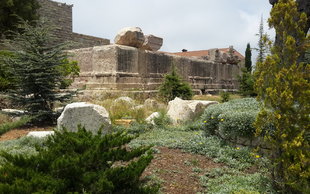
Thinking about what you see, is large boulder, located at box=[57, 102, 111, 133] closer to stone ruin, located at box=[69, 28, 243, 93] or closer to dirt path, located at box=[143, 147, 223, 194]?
dirt path, located at box=[143, 147, 223, 194]

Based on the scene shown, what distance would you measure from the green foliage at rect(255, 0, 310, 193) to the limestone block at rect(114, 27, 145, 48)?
312 inches

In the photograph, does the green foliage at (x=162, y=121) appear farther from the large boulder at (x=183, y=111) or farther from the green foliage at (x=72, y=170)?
the green foliage at (x=72, y=170)

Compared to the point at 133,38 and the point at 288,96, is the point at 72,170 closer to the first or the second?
the point at 288,96

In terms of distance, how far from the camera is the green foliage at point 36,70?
23.8 ft

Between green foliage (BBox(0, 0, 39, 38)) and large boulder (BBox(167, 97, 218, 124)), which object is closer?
large boulder (BBox(167, 97, 218, 124))

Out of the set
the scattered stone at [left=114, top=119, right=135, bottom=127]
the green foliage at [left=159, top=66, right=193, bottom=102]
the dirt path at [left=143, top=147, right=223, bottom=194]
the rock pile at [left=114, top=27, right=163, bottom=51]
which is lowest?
the dirt path at [left=143, top=147, right=223, bottom=194]

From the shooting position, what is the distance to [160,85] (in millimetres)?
11938

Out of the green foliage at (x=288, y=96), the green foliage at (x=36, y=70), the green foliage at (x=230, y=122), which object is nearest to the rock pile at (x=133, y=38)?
the green foliage at (x=36, y=70)

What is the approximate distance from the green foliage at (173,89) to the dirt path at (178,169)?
6499 millimetres

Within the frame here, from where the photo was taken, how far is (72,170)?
6.65ft

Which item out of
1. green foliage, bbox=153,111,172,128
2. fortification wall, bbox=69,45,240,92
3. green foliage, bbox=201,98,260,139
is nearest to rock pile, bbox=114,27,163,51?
fortification wall, bbox=69,45,240,92

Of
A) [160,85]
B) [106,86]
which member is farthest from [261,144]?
[160,85]

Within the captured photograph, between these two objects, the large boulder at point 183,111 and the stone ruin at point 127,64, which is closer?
the large boulder at point 183,111

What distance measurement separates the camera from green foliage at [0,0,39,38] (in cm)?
1585
